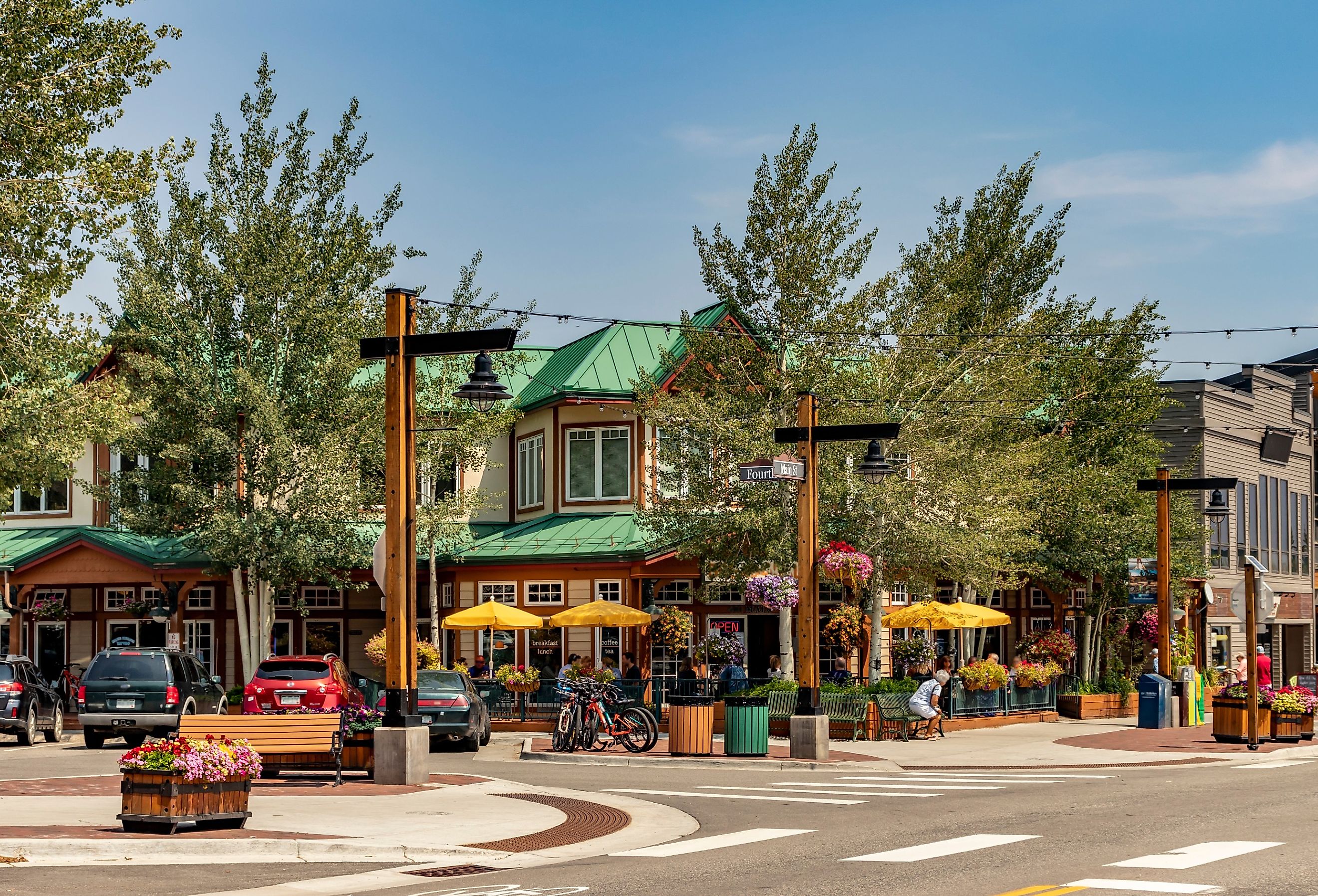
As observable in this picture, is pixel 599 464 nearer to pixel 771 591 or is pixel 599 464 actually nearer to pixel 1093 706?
pixel 771 591

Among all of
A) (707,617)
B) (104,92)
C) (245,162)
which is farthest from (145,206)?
(707,617)

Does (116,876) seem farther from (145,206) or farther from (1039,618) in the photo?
(1039,618)

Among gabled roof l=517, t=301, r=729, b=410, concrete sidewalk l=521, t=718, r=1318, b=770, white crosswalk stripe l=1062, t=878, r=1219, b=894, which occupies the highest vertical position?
gabled roof l=517, t=301, r=729, b=410

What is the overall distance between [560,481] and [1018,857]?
2816 cm

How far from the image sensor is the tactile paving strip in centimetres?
1420

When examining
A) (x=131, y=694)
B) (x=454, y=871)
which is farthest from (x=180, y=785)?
(x=131, y=694)

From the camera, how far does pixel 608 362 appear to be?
40.6 metres

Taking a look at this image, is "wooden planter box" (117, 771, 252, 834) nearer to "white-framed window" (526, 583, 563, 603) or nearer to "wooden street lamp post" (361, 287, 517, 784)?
"wooden street lamp post" (361, 287, 517, 784)

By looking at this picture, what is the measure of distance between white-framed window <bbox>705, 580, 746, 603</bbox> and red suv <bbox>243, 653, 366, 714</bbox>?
29.7 ft

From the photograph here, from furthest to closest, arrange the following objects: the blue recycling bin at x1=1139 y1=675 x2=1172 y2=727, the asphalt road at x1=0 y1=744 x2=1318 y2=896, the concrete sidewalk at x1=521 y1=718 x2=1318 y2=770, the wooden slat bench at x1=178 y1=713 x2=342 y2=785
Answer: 1. the blue recycling bin at x1=1139 y1=675 x2=1172 y2=727
2. the concrete sidewalk at x1=521 y1=718 x2=1318 y2=770
3. the wooden slat bench at x1=178 y1=713 x2=342 y2=785
4. the asphalt road at x1=0 y1=744 x2=1318 y2=896

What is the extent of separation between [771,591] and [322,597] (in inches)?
617

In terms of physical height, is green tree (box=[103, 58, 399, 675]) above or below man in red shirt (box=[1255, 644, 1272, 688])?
above

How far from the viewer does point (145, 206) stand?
35.6m

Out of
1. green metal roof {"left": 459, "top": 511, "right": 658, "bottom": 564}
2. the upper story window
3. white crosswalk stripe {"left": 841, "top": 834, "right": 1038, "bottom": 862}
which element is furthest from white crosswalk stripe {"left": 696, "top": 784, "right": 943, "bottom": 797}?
the upper story window
